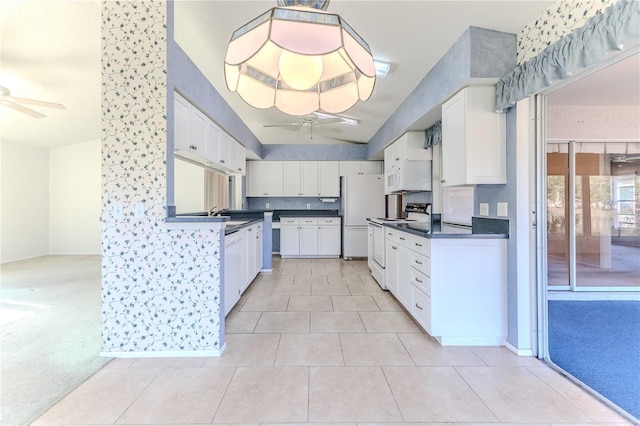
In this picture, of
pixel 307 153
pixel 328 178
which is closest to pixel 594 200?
pixel 328 178

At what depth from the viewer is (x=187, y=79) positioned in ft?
8.62

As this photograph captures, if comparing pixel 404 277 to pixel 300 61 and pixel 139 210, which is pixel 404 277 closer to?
pixel 300 61

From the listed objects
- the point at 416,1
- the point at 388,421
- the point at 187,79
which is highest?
the point at 416,1

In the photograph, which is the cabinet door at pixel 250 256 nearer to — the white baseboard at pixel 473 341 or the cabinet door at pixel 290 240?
the cabinet door at pixel 290 240

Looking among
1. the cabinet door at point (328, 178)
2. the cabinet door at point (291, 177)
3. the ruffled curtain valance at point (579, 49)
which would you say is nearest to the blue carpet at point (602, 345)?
the ruffled curtain valance at point (579, 49)

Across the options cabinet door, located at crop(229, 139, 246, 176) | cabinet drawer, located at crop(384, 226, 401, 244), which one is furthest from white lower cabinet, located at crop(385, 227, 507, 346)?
cabinet door, located at crop(229, 139, 246, 176)

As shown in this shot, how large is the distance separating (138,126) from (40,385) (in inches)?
72.1

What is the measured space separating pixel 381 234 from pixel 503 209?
1732 millimetres


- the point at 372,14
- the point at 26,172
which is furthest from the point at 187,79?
the point at 26,172

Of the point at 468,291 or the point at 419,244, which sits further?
the point at 419,244

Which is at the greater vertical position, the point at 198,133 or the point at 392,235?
the point at 198,133

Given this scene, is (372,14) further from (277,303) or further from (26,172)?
(26,172)

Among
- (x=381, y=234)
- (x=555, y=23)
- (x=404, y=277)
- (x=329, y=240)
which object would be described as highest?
(x=555, y=23)

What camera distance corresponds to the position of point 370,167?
6.32 meters
